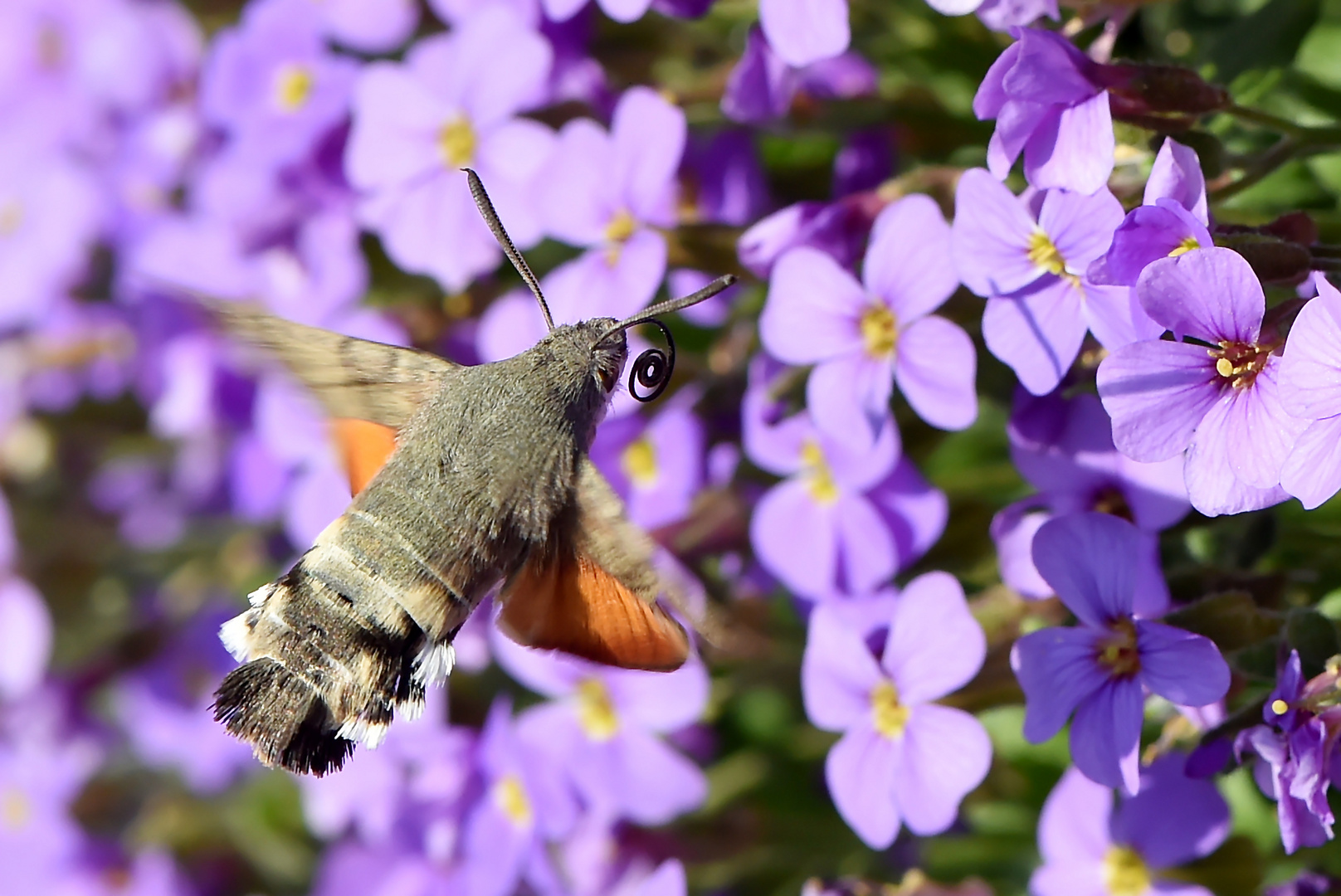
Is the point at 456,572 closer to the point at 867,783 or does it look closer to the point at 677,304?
the point at 677,304

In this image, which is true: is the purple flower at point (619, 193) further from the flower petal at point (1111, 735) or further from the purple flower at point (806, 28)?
the flower petal at point (1111, 735)

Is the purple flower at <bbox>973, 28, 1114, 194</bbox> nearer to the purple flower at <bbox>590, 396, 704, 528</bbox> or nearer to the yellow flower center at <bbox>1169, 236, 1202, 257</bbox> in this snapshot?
the yellow flower center at <bbox>1169, 236, 1202, 257</bbox>

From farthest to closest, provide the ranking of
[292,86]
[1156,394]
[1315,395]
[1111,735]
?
1. [292,86]
2. [1111,735]
3. [1156,394]
4. [1315,395]

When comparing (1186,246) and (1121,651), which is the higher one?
(1186,246)

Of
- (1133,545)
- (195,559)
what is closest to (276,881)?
(195,559)

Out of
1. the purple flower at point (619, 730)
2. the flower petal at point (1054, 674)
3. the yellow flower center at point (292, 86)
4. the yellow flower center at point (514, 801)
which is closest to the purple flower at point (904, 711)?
the flower petal at point (1054, 674)

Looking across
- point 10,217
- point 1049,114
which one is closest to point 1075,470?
point 1049,114

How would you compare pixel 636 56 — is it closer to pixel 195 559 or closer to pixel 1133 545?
pixel 1133 545
